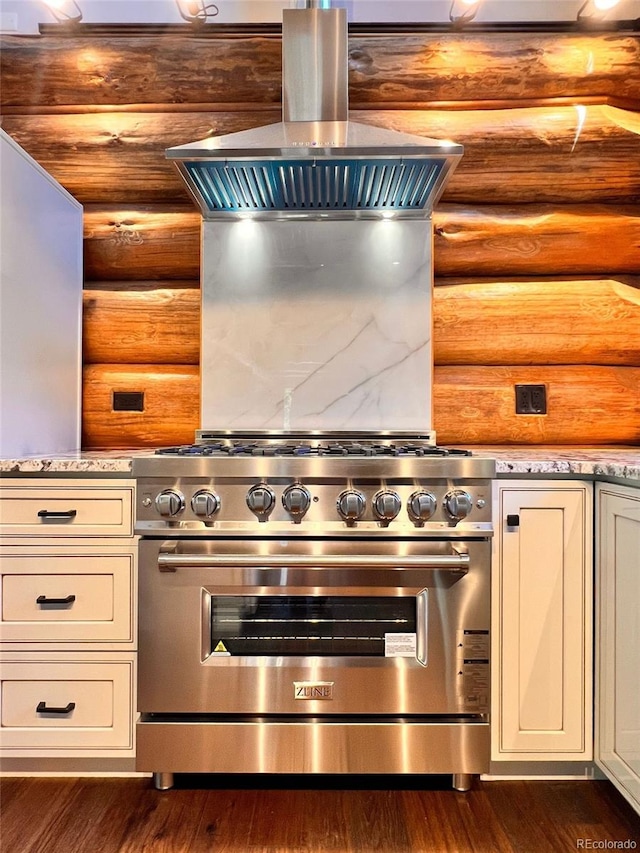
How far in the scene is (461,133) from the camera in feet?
7.46

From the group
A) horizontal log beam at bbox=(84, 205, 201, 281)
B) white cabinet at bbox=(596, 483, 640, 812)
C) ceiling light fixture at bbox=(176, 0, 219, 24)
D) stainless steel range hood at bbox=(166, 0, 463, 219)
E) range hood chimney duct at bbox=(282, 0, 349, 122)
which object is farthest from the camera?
horizontal log beam at bbox=(84, 205, 201, 281)

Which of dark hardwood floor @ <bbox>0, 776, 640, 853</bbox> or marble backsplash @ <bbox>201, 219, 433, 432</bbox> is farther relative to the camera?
marble backsplash @ <bbox>201, 219, 433, 432</bbox>

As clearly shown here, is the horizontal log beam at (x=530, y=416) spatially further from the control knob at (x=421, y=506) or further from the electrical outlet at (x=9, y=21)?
the electrical outlet at (x=9, y=21)

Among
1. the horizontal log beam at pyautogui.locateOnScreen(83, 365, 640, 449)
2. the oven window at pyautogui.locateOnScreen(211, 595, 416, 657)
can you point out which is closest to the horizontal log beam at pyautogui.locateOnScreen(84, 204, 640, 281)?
the horizontal log beam at pyautogui.locateOnScreen(83, 365, 640, 449)

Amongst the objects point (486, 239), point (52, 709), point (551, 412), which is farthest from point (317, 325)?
point (52, 709)

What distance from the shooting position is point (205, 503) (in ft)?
5.07

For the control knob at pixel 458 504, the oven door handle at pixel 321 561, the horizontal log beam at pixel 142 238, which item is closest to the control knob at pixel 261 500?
the oven door handle at pixel 321 561

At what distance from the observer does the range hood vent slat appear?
183 cm

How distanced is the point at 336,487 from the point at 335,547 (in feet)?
0.56

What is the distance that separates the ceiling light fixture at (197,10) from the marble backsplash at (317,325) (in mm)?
859

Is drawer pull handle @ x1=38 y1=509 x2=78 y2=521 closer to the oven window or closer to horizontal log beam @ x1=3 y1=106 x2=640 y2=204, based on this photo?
the oven window

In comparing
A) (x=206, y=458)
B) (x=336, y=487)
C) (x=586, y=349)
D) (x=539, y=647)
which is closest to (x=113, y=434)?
(x=206, y=458)

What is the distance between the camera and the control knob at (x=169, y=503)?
5.11ft

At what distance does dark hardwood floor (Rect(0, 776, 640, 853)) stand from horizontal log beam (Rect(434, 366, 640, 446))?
1.22 m
